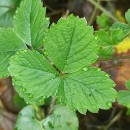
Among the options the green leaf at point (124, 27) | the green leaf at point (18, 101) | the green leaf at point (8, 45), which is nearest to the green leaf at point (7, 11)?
the green leaf at point (18, 101)

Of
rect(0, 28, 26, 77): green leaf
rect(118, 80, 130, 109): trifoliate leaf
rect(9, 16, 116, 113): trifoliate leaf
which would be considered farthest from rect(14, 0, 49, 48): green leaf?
rect(118, 80, 130, 109): trifoliate leaf

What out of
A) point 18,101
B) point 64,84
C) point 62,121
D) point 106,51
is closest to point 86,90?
point 64,84

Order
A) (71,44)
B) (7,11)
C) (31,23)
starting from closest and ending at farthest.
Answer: (71,44) < (31,23) < (7,11)

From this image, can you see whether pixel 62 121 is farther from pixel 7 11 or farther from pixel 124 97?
pixel 7 11

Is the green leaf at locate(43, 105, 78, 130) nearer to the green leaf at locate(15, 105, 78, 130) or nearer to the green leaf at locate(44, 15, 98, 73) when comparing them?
the green leaf at locate(15, 105, 78, 130)

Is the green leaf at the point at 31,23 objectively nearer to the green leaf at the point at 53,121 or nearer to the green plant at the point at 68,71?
the green plant at the point at 68,71

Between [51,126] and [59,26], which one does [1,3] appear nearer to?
[51,126]
